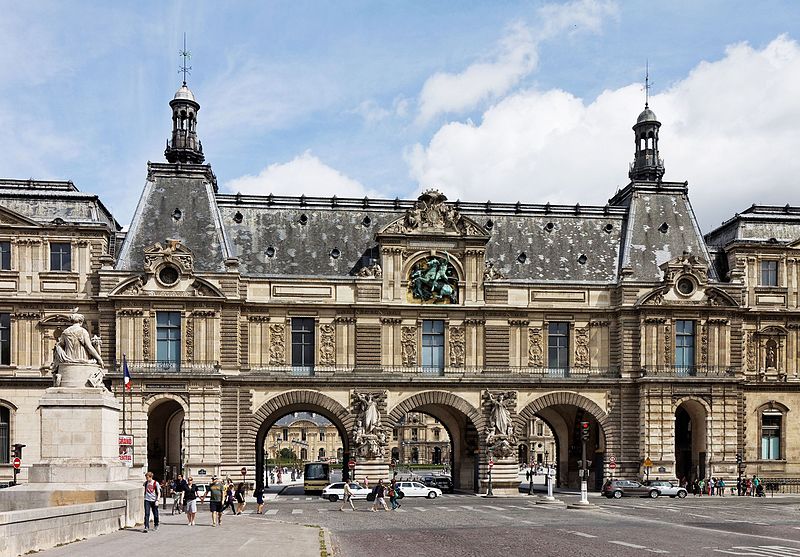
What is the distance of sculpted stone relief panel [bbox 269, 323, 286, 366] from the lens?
71125 mm

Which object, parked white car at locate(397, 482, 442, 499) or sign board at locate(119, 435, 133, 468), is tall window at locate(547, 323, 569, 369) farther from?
sign board at locate(119, 435, 133, 468)

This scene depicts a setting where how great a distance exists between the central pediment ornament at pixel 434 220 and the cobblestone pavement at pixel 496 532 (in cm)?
1900

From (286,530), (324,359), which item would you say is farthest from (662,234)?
(286,530)

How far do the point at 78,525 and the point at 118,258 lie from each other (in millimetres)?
44803

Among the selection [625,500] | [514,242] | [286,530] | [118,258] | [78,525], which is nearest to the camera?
[78,525]

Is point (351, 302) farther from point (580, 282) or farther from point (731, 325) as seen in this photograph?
point (731, 325)

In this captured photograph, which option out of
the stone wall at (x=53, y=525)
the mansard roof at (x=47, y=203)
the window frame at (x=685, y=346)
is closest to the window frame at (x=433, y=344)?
the window frame at (x=685, y=346)

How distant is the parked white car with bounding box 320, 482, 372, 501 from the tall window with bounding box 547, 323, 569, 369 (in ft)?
50.5

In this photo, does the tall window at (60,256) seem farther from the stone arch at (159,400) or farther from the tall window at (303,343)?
the tall window at (303,343)

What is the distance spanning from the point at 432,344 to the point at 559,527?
102 ft

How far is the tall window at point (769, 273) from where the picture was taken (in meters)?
76.6

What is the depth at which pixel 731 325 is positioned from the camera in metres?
74.2

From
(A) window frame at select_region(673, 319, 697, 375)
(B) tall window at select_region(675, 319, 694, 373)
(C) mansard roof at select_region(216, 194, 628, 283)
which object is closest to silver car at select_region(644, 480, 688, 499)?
(A) window frame at select_region(673, 319, 697, 375)

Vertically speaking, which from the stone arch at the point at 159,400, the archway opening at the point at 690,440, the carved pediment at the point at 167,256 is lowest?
the archway opening at the point at 690,440
